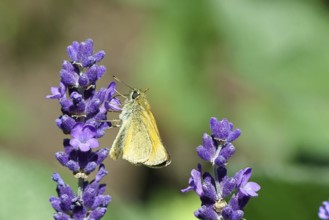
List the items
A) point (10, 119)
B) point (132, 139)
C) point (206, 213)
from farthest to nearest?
1. point (10, 119)
2. point (132, 139)
3. point (206, 213)

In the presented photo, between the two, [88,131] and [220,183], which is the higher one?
[88,131]

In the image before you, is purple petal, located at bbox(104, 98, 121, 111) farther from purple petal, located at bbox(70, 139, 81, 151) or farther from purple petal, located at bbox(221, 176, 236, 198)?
purple petal, located at bbox(221, 176, 236, 198)

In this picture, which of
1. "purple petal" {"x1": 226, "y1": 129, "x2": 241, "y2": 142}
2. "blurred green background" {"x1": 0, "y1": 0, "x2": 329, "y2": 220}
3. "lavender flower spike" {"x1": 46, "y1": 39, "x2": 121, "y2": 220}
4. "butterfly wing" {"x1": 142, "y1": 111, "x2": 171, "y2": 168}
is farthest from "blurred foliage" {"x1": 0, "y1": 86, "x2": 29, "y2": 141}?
"purple petal" {"x1": 226, "y1": 129, "x2": 241, "y2": 142}

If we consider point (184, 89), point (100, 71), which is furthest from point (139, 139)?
point (184, 89)

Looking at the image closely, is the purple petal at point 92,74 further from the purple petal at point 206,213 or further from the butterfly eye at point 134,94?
the purple petal at point 206,213

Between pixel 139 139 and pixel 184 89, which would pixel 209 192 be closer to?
pixel 139 139
